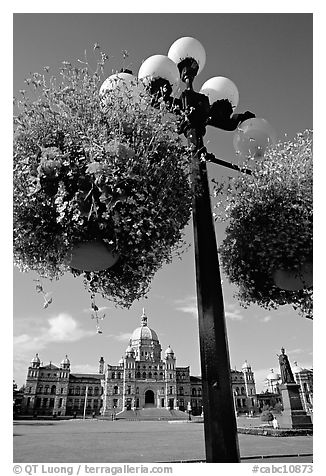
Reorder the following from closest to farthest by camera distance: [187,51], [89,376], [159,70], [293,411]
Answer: [159,70]
[187,51]
[293,411]
[89,376]

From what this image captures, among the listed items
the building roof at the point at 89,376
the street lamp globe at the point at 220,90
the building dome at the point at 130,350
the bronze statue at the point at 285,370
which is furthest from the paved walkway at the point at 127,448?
the building roof at the point at 89,376

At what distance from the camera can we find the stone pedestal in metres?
18.0

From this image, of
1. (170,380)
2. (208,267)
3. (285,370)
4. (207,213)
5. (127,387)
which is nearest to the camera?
(208,267)

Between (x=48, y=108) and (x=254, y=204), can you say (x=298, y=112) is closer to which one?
(x=254, y=204)

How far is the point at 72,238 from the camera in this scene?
197cm

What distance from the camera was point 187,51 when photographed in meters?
2.87

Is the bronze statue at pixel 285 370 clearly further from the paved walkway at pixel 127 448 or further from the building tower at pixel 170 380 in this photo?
the building tower at pixel 170 380

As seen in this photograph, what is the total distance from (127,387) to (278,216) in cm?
7545

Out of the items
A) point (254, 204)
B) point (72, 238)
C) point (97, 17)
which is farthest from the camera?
point (97, 17)

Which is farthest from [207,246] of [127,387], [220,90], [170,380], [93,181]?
[170,380]

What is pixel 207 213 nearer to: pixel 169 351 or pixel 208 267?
pixel 208 267

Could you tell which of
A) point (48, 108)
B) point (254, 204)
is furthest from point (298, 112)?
point (48, 108)

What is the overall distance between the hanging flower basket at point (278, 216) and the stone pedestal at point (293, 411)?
18.9 m
